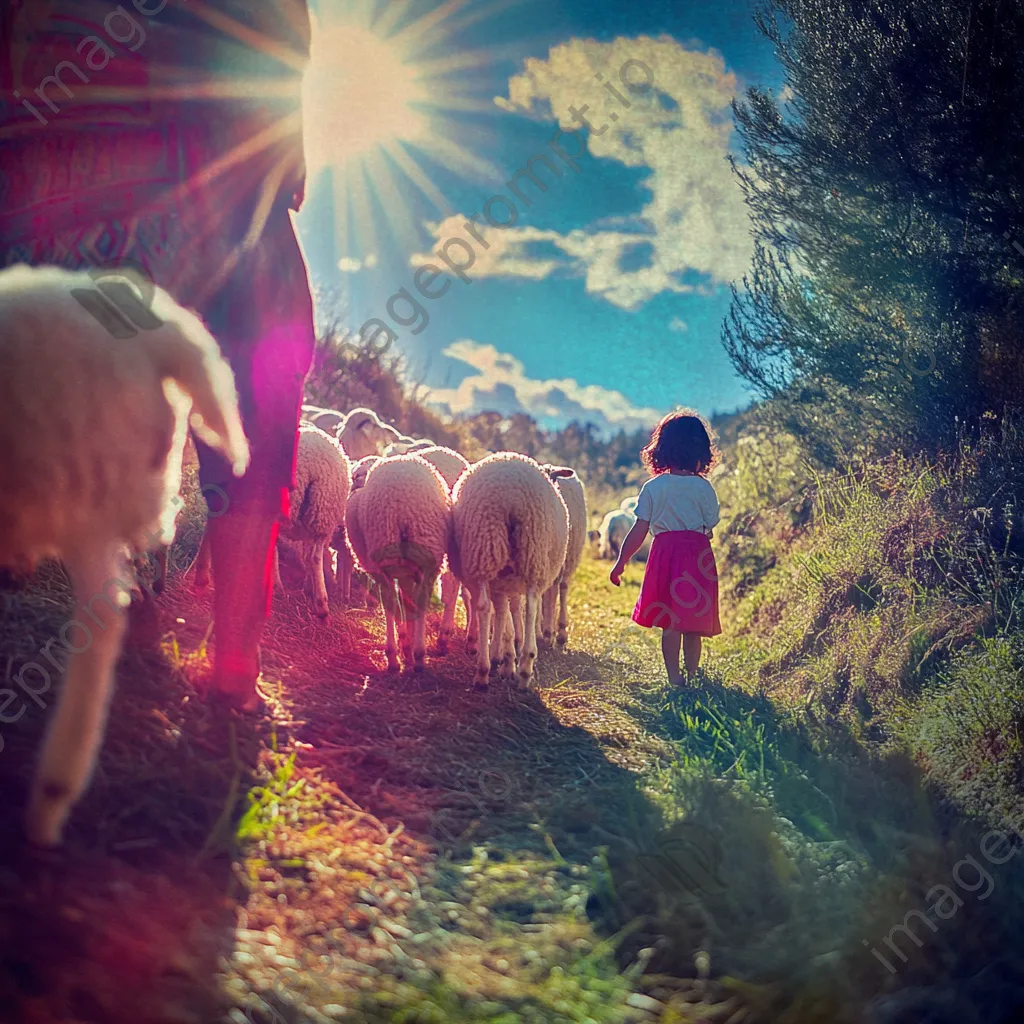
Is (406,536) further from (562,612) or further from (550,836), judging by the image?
(550,836)

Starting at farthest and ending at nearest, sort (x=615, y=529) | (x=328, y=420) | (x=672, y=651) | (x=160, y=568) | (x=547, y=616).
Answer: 1. (x=615, y=529)
2. (x=328, y=420)
3. (x=547, y=616)
4. (x=672, y=651)
5. (x=160, y=568)

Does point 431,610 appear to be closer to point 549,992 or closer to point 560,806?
point 560,806

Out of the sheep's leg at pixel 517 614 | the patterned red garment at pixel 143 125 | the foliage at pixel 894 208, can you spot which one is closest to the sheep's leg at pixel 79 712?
the patterned red garment at pixel 143 125

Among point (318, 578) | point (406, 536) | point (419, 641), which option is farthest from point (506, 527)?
point (318, 578)

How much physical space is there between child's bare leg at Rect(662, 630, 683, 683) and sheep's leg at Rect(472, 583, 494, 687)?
4.02 feet

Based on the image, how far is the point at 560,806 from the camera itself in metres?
3.12

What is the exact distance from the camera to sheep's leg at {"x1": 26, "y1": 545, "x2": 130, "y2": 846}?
6.35 ft

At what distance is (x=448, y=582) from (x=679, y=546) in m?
1.75

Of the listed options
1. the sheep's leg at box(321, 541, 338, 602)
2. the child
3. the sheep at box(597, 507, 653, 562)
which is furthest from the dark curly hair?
the sheep at box(597, 507, 653, 562)

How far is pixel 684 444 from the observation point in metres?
5.53

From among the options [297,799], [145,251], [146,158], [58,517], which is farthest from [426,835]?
[146,158]

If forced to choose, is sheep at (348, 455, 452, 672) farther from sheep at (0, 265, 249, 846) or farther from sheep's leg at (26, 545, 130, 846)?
sheep's leg at (26, 545, 130, 846)

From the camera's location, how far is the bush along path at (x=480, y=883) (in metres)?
1.79

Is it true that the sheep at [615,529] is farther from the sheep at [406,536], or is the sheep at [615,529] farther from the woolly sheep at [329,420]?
the sheep at [406,536]
